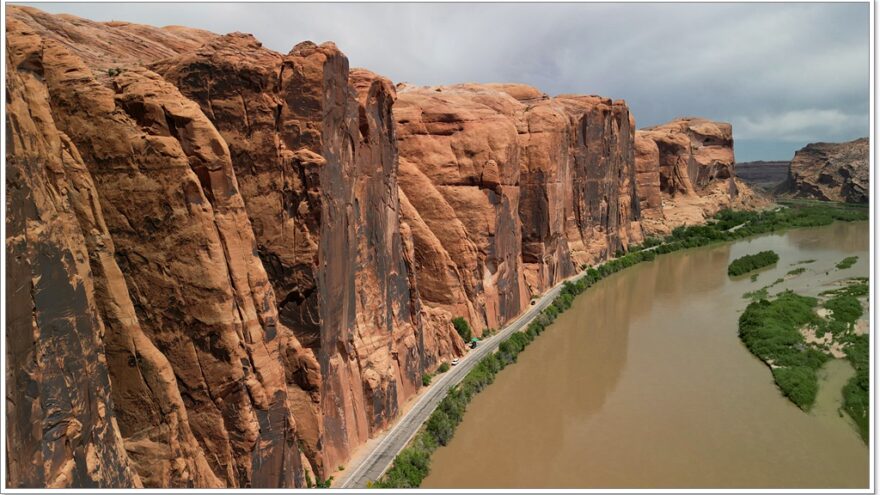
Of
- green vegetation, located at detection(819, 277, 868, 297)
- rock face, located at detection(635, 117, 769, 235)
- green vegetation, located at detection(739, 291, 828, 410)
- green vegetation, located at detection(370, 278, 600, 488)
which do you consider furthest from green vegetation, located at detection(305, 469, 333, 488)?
rock face, located at detection(635, 117, 769, 235)

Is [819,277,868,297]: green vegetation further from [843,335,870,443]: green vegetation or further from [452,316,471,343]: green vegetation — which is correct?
[452,316,471,343]: green vegetation

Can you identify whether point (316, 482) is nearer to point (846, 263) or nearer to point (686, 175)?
point (846, 263)

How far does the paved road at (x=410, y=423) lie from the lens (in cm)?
1927

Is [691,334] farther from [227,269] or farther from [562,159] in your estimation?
[227,269]

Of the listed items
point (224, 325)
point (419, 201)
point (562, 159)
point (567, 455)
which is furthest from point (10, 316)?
point (562, 159)

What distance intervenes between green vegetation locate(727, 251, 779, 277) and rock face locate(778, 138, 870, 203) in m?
73.2

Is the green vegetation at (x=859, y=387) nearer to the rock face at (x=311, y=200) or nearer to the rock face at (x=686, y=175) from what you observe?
the rock face at (x=311, y=200)

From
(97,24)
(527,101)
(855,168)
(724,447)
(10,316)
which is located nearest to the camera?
(10,316)

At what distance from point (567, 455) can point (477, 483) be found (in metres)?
3.96

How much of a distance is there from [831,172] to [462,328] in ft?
419

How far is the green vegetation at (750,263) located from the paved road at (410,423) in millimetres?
31603

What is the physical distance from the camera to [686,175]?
89.1m

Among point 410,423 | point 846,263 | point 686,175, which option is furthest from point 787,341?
point 686,175

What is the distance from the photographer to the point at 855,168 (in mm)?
121875
